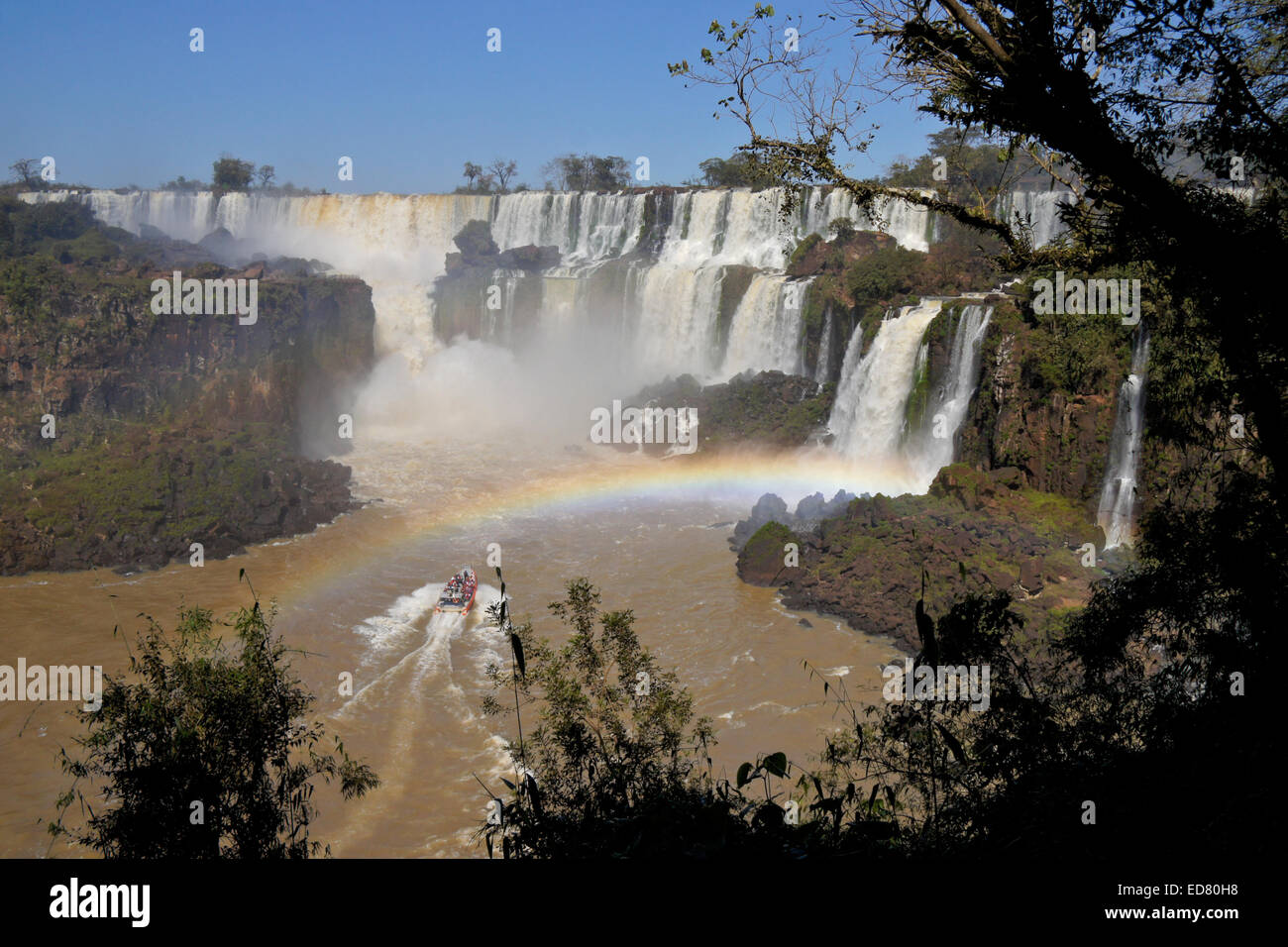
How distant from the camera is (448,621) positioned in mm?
19109

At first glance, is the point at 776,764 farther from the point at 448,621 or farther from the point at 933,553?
the point at 933,553

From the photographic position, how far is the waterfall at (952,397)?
25500 mm

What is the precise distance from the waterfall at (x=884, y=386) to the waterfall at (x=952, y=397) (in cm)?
110

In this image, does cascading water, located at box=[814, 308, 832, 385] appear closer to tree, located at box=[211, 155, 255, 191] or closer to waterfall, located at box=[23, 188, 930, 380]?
waterfall, located at box=[23, 188, 930, 380]

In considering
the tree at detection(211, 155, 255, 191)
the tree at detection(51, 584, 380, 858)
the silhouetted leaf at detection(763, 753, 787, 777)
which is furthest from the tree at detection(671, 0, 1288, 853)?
the tree at detection(211, 155, 255, 191)

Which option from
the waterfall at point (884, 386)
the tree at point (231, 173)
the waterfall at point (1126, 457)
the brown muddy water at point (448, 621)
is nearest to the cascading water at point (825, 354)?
the waterfall at point (884, 386)

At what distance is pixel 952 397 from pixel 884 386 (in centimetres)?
304

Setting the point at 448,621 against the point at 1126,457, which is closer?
the point at 448,621

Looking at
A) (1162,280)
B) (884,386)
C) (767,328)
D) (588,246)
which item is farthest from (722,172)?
(1162,280)

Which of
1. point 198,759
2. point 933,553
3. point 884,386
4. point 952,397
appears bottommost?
point 198,759

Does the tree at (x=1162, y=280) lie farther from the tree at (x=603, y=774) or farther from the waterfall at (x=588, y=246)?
the waterfall at (x=588, y=246)
